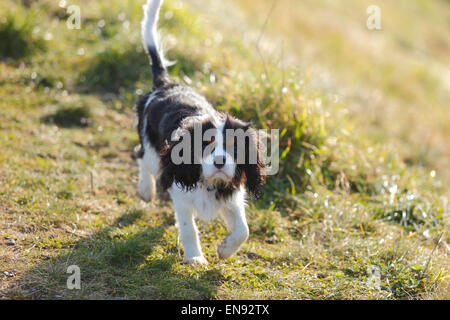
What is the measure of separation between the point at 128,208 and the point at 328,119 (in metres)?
2.68

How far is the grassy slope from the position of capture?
11.6ft

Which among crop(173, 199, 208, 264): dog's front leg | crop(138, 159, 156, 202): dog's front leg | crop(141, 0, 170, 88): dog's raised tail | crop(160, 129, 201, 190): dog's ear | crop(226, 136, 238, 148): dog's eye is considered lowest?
crop(173, 199, 208, 264): dog's front leg

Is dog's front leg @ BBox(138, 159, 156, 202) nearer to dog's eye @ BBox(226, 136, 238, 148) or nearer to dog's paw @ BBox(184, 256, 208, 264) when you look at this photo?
dog's paw @ BBox(184, 256, 208, 264)

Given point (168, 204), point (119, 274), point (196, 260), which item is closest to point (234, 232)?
point (196, 260)

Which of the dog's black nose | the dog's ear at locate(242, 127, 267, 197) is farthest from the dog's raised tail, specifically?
the dog's black nose

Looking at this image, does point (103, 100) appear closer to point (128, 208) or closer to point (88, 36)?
point (88, 36)

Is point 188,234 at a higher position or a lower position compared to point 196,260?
higher

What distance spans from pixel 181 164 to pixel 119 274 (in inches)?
34.3

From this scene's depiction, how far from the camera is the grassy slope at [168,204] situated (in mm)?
3529

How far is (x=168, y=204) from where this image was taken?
4785 millimetres

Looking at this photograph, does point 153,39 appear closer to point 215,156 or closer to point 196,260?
point 215,156

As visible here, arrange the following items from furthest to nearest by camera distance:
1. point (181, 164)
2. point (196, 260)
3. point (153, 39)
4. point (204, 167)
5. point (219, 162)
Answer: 1. point (153, 39)
2. point (196, 260)
3. point (181, 164)
4. point (204, 167)
5. point (219, 162)
